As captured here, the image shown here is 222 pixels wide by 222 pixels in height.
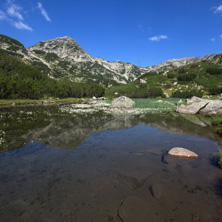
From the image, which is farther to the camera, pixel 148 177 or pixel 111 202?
pixel 148 177

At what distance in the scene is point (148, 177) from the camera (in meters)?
8.64

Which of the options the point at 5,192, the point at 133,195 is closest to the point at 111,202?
the point at 133,195

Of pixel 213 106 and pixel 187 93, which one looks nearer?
pixel 213 106

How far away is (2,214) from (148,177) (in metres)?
7.10

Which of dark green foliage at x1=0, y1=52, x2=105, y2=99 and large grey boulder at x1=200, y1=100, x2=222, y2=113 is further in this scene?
dark green foliage at x1=0, y1=52, x2=105, y2=99

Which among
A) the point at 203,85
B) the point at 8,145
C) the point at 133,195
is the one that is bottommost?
the point at 8,145

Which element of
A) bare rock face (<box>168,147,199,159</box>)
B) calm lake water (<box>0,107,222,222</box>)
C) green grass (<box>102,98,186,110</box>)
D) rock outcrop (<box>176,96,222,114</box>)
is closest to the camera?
calm lake water (<box>0,107,222,222</box>)

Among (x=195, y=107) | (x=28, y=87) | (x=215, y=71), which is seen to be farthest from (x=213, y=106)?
(x=215, y=71)

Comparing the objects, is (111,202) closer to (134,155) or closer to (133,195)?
(133,195)

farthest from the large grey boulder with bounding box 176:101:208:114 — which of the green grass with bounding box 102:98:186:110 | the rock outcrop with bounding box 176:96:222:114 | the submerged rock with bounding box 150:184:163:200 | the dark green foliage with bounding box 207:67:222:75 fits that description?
the dark green foliage with bounding box 207:67:222:75

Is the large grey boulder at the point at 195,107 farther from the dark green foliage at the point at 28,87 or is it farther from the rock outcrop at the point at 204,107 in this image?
the dark green foliage at the point at 28,87

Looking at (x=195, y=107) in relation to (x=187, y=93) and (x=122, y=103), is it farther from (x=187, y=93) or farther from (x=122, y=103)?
(x=187, y=93)

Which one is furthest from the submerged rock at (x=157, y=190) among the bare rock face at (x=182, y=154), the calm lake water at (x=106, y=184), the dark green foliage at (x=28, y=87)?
the dark green foliage at (x=28, y=87)

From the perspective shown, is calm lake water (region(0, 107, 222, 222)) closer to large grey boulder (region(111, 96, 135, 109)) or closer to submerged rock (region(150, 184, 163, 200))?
submerged rock (region(150, 184, 163, 200))
